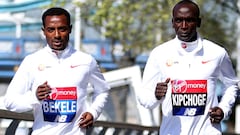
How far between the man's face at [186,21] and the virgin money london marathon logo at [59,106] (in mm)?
1071

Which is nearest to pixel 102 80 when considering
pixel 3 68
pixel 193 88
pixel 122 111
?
pixel 193 88

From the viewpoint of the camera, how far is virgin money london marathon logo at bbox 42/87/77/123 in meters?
7.26

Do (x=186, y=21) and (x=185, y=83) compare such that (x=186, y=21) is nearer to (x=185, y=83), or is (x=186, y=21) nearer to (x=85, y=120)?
(x=185, y=83)

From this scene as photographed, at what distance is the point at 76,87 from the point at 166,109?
0.82 metres

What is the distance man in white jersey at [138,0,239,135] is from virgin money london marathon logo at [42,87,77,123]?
66 centimetres

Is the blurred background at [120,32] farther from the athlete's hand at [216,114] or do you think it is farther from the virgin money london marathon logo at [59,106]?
the athlete's hand at [216,114]

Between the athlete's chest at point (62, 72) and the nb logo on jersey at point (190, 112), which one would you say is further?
the nb logo on jersey at point (190, 112)

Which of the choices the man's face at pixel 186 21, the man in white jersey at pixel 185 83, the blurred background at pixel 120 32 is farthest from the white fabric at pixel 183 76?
the blurred background at pixel 120 32

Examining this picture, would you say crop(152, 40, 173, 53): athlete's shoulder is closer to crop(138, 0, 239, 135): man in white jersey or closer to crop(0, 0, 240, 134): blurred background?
crop(138, 0, 239, 135): man in white jersey

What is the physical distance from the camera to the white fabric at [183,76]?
24.8 ft

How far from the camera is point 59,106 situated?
7289 millimetres

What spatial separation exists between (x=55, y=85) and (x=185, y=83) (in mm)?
1119

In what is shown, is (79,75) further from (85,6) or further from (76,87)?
(85,6)

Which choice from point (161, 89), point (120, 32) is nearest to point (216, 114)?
point (161, 89)
